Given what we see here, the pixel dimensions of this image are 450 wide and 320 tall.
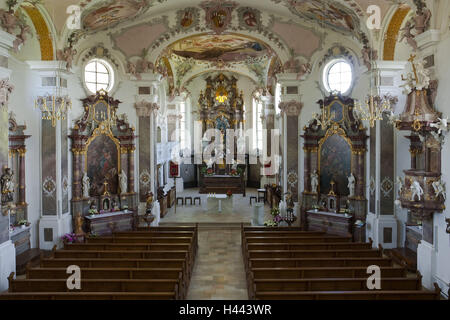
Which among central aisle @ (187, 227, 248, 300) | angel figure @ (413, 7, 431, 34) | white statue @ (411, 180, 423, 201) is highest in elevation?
angel figure @ (413, 7, 431, 34)

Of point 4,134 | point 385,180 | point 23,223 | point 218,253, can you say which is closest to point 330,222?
point 385,180

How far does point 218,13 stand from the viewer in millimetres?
16438

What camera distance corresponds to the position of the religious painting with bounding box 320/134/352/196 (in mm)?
15672

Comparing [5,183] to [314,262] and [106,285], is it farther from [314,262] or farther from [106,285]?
[314,262]

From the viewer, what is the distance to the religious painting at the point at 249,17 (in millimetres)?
16422

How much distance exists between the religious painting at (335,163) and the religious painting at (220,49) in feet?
26.6

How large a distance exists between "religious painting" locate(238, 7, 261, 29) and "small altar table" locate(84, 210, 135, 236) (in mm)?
9661

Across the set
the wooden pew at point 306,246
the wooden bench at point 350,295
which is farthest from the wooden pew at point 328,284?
the wooden pew at point 306,246

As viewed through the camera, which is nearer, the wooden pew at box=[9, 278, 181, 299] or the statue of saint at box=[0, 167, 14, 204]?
the wooden pew at box=[9, 278, 181, 299]

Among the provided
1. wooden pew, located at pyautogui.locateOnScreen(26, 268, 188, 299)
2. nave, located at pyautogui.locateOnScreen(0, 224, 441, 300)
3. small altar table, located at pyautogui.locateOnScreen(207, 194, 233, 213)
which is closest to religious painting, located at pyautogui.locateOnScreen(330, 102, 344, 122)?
nave, located at pyautogui.locateOnScreen(0, 224, 441, 300)

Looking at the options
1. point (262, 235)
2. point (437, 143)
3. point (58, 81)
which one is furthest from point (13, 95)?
point (437, 143)

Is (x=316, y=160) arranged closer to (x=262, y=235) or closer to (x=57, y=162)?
(x=262, y=235)

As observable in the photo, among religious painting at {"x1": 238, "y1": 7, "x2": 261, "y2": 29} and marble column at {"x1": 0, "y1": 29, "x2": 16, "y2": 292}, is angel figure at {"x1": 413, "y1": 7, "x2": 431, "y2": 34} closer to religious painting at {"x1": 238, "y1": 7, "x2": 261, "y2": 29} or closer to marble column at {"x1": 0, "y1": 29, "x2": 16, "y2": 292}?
religious painting at {"x1": 238, "y1": 7, "x2": 261, "y2": 29}

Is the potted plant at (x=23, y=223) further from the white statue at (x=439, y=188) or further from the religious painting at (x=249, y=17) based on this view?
the white statue at (x=439, y=188)
